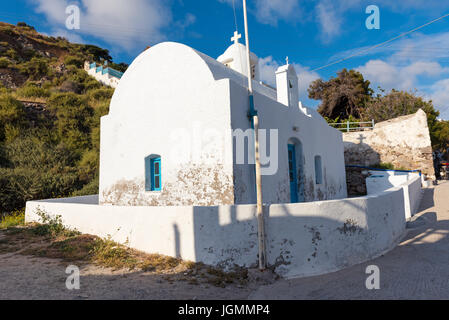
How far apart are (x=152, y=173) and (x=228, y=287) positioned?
172 inches

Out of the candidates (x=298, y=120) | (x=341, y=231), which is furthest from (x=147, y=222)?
(x=298, y=120)

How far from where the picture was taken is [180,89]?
662cm

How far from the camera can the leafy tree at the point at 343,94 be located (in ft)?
91.9

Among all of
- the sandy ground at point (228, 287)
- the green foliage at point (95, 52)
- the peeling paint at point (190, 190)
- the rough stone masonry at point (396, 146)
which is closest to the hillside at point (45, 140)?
the peeling paint at point (190, 190)

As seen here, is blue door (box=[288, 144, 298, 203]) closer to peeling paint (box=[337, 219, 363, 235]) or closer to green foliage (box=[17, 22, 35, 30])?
peeling paint (box=[337, 219, 363, 235])

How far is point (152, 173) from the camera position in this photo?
718cm

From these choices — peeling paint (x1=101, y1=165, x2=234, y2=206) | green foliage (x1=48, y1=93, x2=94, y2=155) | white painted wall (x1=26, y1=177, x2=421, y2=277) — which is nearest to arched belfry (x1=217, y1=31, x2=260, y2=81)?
peeling paint (x1=101, y1=165, x2=234, y2=206)

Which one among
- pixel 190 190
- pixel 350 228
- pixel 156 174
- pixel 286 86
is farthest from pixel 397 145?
pixel 156 174

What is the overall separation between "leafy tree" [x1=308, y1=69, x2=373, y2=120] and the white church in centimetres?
2176

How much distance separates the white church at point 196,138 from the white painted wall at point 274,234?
1.46 metres

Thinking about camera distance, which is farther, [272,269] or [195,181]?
[195,181]

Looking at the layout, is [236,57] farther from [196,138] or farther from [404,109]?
[404,109]

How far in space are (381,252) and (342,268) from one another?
1.21 metres
